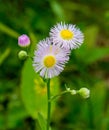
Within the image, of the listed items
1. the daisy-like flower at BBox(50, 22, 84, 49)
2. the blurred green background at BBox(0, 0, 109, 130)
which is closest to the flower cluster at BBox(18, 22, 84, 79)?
the daisy-like flower at BBox(50, 22, 84, 49)

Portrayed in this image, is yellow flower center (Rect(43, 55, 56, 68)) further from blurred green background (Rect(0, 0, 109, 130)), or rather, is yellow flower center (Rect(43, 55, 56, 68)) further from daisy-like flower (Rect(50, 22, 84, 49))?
blurred green background (Rect(0, 0, 109, 130))

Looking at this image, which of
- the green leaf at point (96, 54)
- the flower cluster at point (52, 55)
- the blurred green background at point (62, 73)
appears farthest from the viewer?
the green leaf at point (96, 54)

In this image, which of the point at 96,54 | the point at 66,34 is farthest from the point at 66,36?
→ the point at 96,54

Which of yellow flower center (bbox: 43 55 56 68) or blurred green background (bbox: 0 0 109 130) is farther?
blurred green background (bbox: 0 0 109 130)

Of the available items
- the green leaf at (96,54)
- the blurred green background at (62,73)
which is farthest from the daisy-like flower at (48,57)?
the green leaf at (96,54)

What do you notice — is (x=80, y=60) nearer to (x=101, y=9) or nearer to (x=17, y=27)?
(x=17, y=27)

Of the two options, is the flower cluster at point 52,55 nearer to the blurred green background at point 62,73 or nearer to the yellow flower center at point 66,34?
the yellow flower center at point 66,34
